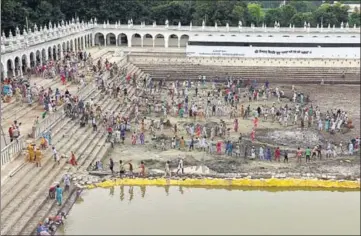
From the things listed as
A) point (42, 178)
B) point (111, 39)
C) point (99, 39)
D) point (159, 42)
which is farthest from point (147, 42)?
point (42, 178)

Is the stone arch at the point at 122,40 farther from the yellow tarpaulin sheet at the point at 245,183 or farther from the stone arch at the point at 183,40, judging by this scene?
the yellow tarpaulin sheet at the point at 245,183

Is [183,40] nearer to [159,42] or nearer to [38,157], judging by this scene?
[159,42]

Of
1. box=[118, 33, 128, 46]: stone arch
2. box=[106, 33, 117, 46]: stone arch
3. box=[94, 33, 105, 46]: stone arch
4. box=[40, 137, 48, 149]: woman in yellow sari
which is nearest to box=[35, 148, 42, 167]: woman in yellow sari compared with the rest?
box=[40, 137, 48, 149]: woman in yellow sari

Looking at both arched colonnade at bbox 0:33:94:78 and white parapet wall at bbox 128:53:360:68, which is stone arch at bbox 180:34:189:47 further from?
arched colonnade at bbox 0:33:94:78

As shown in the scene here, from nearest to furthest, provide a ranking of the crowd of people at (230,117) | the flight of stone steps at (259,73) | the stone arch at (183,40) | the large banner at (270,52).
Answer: the crowd of people at (230,117) < the flight of stone steps at (259,73) < the large banner at (270,52) < the stone arch at (183,40)

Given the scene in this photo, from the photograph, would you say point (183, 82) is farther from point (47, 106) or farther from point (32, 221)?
point (32, 221)

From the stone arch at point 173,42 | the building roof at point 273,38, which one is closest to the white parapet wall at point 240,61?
the building roof at point 273,38

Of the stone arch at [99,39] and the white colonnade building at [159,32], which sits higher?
the white colonnade building at [159,32]

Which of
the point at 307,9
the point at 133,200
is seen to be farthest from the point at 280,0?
the point at 133,200
